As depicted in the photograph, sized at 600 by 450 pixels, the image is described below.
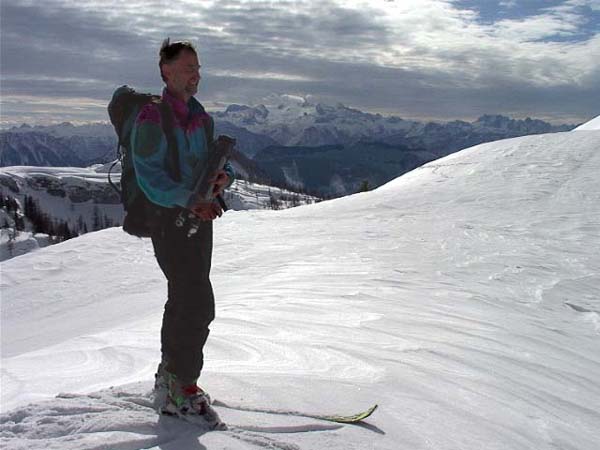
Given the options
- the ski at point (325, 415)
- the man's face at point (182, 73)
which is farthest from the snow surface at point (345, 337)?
the man's face at point (182, 73)

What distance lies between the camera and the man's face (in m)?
3.48

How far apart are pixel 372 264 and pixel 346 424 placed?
771 cm

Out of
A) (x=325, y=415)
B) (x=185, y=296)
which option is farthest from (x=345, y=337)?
(x=185, y=296)

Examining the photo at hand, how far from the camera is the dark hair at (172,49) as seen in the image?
11.4 feet

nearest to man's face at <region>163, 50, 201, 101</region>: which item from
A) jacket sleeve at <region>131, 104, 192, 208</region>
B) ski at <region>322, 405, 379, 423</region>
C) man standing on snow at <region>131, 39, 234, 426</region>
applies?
man standing on snow at <region>131, 39, 234, 426</region>

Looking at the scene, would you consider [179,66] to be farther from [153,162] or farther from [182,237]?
[182,237]

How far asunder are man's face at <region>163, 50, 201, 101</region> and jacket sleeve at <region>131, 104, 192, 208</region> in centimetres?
22

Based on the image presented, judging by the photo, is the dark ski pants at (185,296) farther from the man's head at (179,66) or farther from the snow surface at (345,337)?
the man's head at (179,66)

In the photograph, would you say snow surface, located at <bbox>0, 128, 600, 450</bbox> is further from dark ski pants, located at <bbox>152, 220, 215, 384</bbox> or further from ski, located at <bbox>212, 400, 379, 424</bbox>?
dark ski pants, located at <bbox>152, 220, 215, 384</bbox>

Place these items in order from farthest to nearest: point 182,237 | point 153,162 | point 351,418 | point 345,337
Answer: point 345,337
point 351,418
point 182,237
point 153,162

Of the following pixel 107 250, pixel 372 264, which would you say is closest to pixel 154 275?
pixel 107 250

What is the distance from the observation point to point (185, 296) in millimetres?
3467

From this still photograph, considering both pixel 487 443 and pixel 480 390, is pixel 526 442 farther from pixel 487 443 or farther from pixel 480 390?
pixel 480 390

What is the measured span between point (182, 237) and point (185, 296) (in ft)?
1.14
